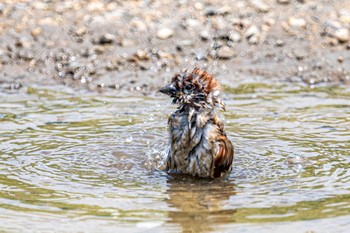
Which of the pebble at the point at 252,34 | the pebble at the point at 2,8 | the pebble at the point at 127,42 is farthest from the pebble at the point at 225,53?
the pebble at the point at 2,8

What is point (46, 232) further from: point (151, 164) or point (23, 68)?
point (23, 68)

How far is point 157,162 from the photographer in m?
7.36

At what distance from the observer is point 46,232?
5.52m

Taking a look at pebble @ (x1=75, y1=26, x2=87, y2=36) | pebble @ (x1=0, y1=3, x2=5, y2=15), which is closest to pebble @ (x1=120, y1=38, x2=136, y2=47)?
pebble @ (x1=75, y1=26, x2=87, y2=36)

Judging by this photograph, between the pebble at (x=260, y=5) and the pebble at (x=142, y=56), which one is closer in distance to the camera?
the pebble at (x=142, y=56)

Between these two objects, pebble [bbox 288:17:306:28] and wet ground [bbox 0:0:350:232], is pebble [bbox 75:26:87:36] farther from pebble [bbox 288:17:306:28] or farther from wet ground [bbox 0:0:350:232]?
pebble [bbox 288:17:306:28]

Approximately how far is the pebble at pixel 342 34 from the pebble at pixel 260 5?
107 centimetres

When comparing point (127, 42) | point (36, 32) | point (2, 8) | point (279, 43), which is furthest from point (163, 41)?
point (2, 8)

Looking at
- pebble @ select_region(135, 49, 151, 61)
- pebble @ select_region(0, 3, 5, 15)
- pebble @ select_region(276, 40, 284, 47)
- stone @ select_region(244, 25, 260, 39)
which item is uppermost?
pebble @ select_region(0, 3, 5, 15)

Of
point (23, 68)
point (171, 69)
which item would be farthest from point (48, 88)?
point (171, 69)

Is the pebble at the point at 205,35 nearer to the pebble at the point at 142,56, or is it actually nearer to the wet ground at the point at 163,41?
the wet ground at the point at 163,41

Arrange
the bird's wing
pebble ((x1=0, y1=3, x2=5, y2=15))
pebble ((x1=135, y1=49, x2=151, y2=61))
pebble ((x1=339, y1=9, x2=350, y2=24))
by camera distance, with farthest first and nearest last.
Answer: pebble ((x1=339, y1=9, x2=350, y2=24)) < pebble ((x1=0, y1=3, x2=5, y2=15)) < pebble ((x1=135, y1=49, x2=151, y2=61)) < the bird's wing

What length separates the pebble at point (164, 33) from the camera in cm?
1156

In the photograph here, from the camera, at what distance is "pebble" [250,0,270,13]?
40.2ft
